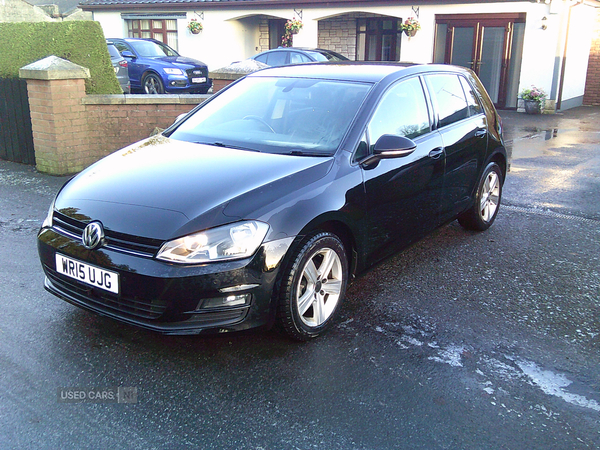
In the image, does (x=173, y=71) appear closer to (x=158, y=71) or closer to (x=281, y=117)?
(x=158, y=71)

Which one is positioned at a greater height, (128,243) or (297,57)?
(297,57)

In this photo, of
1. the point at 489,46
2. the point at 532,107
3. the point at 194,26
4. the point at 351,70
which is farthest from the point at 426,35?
the point at 351,70

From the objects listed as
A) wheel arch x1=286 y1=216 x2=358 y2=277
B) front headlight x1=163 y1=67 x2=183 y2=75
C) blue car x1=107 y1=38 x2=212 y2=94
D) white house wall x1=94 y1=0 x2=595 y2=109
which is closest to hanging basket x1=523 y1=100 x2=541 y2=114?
white house wall x1=94 y1=0 x2=595 y2=109

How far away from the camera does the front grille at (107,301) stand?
317cm

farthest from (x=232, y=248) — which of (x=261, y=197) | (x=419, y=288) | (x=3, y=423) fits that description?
(x=419, y=288)

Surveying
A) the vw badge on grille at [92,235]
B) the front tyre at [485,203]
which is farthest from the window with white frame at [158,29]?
the vw badge on grille at [92,235]

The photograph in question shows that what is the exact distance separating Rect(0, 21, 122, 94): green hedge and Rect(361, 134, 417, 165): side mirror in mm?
6343

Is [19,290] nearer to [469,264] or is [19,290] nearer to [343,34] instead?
[469,264]

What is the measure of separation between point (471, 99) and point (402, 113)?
1408mm

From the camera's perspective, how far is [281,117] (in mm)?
4395

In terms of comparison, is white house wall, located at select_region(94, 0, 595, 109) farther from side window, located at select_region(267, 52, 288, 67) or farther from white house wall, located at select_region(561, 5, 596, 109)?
side window, located at select_region(267, 52, 288, 67)

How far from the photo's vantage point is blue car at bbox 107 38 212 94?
54.5 feet

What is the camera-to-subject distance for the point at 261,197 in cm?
338

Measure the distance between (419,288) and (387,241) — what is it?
56 centimetres
